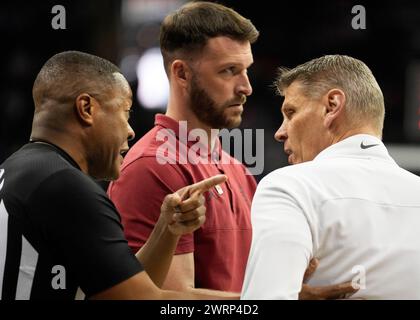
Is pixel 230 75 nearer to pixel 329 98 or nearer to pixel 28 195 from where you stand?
pixel 329 98

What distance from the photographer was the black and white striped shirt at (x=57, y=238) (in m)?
1.78

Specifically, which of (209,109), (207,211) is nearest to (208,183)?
(207,211)

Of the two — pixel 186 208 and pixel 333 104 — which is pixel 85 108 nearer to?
pixel 186 208

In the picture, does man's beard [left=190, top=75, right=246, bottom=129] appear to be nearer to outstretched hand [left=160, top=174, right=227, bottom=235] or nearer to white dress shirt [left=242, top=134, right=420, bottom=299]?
outstretched hand [left=160, top=174, right=227, bottom=235]

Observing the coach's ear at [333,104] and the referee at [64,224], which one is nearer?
the referee at [64,224]

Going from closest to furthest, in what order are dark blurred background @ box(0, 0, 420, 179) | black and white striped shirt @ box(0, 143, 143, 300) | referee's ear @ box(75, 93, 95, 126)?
black and white striped shirt @ box(0, 143, 143, 300) → referee's ear @ box(75, 93, 95, 126) → dark blurred background @ box(0, 0, 420, 179)

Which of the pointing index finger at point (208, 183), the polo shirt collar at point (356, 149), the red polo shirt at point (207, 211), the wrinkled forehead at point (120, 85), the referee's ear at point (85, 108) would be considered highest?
the wrinkled forehead at point (120, 85)

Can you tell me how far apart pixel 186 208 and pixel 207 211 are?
32 cm

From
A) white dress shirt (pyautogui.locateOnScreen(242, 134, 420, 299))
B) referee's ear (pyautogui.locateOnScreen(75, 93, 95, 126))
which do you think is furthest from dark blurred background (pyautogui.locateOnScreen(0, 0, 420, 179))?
white dress shirt (pyautogui.locateOnScreen(242, 134, 420, 299))

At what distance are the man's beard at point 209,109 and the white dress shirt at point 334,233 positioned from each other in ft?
2.64

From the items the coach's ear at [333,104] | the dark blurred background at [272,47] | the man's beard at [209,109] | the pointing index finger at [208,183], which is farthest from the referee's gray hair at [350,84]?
the dark blurred background at [272,47]

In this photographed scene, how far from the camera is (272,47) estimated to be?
6941 millimetres

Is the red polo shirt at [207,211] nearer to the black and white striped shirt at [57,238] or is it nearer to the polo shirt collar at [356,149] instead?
the black and white striped shirt at [57,238]

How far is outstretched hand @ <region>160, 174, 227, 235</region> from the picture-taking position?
200 centimetres
